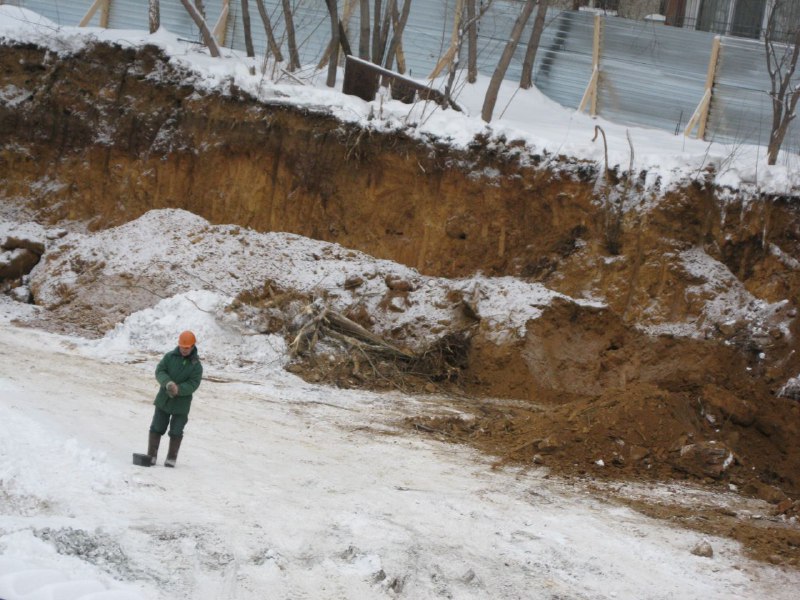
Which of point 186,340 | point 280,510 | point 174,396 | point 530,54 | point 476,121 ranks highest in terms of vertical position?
point 530,54

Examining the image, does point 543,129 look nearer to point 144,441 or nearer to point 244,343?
point 244,343

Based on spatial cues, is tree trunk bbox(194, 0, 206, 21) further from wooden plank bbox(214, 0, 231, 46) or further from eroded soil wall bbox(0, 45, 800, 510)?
eroded soil wall bbox(0, 45, 800, 510)

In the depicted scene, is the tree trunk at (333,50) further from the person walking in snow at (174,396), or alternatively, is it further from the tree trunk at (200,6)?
the person walking in snow at (174,396)

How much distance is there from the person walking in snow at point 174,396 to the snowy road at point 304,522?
0.22m

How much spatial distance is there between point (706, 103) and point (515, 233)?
23.1 ft

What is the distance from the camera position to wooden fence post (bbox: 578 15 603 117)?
21.0 metres

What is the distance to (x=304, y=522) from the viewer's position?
7.73m

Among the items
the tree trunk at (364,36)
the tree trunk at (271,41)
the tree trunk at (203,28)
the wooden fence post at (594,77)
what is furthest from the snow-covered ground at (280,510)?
the wooden fence post at (594,77)

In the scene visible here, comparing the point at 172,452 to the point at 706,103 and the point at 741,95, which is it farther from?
the point at 741,95

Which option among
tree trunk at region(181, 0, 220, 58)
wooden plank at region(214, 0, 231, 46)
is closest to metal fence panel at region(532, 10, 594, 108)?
wooden plank at region(214, 0, 231, 46)

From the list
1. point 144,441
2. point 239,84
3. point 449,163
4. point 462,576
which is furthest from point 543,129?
point 462,576

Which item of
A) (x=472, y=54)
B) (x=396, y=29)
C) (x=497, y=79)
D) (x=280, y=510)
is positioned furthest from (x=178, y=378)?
(x=472, y=54)

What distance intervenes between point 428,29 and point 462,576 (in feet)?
57.1

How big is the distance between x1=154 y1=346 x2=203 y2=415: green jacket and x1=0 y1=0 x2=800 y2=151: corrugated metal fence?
526 inches
